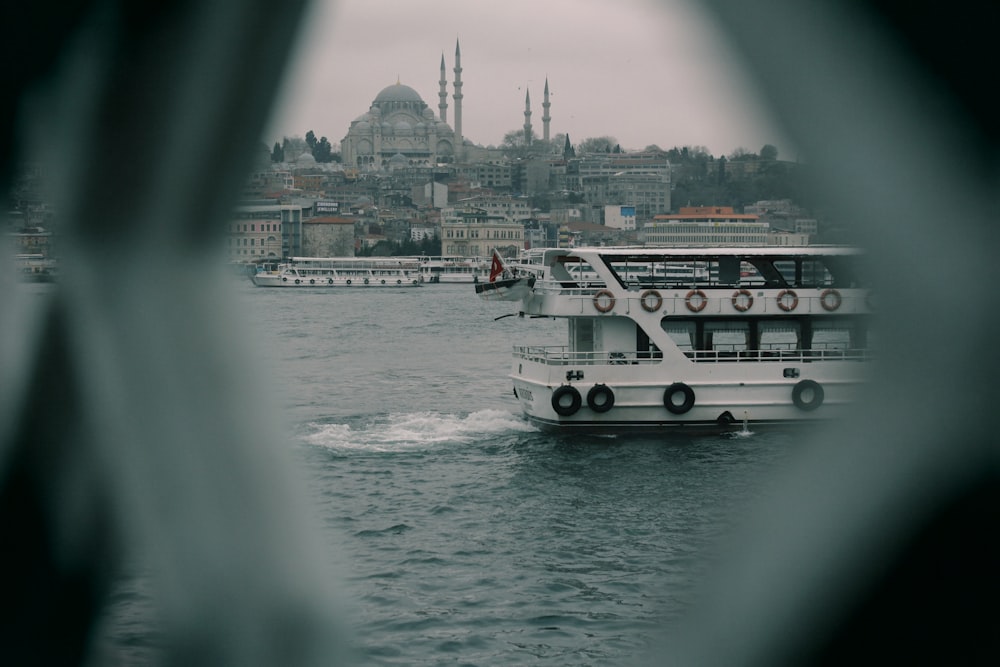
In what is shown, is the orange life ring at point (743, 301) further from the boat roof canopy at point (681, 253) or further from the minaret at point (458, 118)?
the minaret at point (458, 118)

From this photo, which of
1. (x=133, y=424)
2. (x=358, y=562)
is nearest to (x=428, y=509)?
(x=358, y=562)

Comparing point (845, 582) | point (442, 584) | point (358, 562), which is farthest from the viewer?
point (358, 562)

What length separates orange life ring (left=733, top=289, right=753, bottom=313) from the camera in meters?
9.73

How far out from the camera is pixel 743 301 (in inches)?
383

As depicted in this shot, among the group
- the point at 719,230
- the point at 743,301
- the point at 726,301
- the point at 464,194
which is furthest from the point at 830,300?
the point at 464,194

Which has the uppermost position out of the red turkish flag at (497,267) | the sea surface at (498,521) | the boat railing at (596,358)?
the red turkish flag at (497,267)

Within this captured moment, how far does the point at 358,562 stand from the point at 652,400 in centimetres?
410

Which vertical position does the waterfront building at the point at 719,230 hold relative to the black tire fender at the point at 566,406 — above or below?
above

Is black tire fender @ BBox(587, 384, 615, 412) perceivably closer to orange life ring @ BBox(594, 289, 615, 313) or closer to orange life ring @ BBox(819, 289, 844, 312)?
orange life ring @ BBox(594, 289, 615, 313)

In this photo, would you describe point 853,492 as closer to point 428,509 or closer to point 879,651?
point 879,651

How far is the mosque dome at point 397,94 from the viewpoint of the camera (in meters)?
90.1

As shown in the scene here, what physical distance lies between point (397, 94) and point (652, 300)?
272 ft

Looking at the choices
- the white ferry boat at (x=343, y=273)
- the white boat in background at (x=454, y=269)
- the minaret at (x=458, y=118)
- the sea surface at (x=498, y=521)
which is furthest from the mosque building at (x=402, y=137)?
the sea surface at (x=498, y=521)

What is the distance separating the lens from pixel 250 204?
2186 mm
